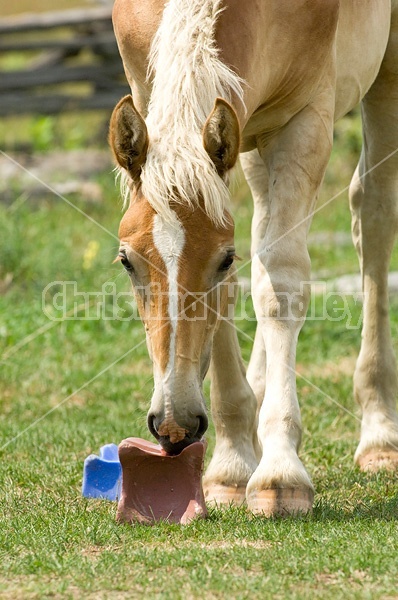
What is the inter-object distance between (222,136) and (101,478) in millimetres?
1650

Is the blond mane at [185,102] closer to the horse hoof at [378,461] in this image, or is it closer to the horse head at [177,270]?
the horse head at [177,270]

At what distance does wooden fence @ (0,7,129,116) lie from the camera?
13.8 meters

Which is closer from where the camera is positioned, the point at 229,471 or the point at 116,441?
the point at 229,471

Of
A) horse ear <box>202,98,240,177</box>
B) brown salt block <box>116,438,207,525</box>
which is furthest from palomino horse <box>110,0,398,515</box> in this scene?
brown salt block <box>116,438,207,525</box>

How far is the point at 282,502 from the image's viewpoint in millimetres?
3752

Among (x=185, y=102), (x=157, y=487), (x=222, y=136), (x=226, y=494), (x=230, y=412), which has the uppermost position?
(x=185, y=102)

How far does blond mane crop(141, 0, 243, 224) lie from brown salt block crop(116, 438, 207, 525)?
95cm

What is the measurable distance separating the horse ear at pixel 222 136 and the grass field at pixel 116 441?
2.05 ft

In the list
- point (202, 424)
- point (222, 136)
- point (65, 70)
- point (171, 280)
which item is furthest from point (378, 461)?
point (65, 70)

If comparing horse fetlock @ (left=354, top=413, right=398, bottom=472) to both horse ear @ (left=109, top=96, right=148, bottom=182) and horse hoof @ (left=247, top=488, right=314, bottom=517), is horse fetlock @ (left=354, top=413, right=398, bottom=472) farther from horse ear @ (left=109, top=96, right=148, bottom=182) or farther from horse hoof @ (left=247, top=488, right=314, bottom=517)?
horse ear @ (left=109, top=96, right=148, bottom=182)

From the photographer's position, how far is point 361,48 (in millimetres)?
4633

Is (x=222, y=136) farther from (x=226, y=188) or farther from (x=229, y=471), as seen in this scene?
(x=229, y=471)

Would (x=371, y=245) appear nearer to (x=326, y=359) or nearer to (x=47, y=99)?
(x=326, y=359)

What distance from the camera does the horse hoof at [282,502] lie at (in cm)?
375
